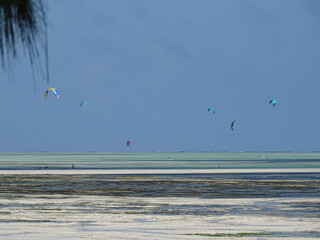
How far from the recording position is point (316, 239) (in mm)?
17734

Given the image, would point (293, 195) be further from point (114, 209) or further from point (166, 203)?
point (114, 209)

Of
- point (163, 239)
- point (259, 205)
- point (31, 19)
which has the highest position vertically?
point (259, 205)

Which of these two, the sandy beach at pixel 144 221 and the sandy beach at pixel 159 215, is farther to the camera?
the sandy beach at pixel 159 215

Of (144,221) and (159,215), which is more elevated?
(159,215)

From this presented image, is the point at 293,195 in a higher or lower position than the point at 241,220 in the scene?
higher

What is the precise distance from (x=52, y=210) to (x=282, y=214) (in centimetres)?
744

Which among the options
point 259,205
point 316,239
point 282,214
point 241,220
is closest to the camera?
point 316,239

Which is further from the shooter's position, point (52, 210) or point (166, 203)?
point (166, 203)

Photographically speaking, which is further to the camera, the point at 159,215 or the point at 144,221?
the point at 159,215

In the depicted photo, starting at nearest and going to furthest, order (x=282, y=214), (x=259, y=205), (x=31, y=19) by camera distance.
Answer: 1. (x=31, y=19)
2. (x=282, y=214)
3. (x=259, y=205)

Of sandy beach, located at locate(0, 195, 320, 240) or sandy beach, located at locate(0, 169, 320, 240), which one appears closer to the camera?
sandy beach, located at locate(0, 195, 320, 240)

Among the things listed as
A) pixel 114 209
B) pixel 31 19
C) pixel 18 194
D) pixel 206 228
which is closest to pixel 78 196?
pixel 18 194

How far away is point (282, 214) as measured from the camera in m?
24.8

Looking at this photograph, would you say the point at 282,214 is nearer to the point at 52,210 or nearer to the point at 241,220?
the point at 241,220
